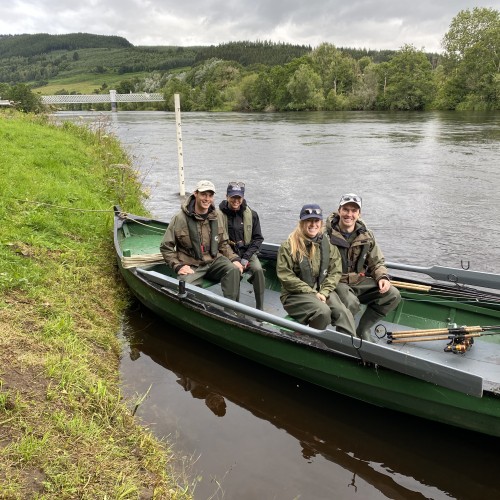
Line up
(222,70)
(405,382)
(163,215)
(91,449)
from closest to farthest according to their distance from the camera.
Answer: (91,449) → (405,382) → (163,215) → (222,70)

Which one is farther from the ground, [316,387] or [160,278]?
[160,278]

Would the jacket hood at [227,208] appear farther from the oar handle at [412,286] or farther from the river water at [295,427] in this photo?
the oar handle at [412,286]

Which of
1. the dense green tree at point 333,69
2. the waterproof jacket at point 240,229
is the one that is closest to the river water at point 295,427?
the waterproof jacket at point 240,229

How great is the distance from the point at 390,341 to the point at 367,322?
0.33 meters

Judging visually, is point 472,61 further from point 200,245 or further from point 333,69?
point 200,245

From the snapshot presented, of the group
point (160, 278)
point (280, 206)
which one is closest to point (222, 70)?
point (280, 206)

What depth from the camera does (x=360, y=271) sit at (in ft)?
18.7

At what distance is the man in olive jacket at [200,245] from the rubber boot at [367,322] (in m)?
1.55

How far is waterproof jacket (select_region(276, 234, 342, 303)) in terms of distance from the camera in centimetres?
534

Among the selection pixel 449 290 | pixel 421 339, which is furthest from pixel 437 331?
pixel 449 290

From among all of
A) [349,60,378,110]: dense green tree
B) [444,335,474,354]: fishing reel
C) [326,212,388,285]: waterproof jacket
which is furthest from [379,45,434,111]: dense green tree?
[444,335,474,354]: fishing reel

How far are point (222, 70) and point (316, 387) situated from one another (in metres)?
99.0

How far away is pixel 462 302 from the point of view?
5.84 meters

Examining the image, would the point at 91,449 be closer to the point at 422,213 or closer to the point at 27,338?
the point at 27,338
